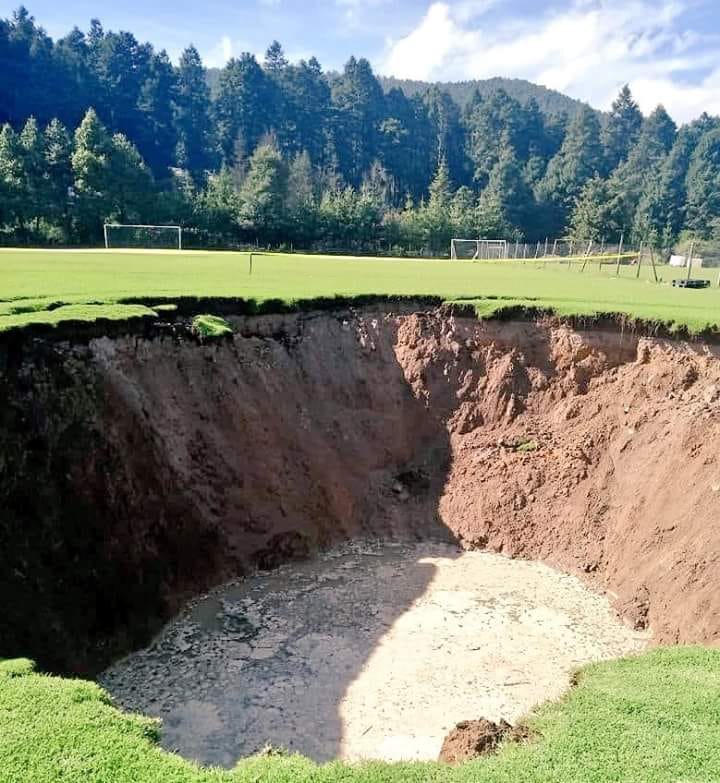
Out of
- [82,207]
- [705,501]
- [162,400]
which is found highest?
[82,207]

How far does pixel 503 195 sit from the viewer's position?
96.2 m

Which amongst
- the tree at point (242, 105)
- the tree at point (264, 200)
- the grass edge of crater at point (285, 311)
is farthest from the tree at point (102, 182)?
the tree at point (242, 105)

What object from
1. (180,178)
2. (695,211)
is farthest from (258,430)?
(695,211)

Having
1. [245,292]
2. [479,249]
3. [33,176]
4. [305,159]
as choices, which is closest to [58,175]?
[33,176]

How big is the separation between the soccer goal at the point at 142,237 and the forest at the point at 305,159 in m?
5.75

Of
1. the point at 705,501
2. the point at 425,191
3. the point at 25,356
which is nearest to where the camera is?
the point at 25,356

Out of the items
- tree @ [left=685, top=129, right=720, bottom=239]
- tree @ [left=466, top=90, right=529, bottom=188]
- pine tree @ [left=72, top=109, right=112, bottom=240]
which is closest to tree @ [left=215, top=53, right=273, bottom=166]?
tree @ [left=466, top=90, right=529, bottom=188]

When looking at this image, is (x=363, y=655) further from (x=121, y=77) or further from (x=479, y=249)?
(x=121, y=77)

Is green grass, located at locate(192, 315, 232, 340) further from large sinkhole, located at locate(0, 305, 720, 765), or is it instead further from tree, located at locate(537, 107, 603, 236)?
tree, located at locate(537, 107, 603, 236)

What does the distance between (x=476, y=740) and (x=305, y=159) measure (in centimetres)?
9259

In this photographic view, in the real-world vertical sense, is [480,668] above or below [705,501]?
below

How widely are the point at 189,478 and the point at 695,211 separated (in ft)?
338

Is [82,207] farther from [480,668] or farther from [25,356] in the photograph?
[480,668]

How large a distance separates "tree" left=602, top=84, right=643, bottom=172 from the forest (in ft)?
1.50
